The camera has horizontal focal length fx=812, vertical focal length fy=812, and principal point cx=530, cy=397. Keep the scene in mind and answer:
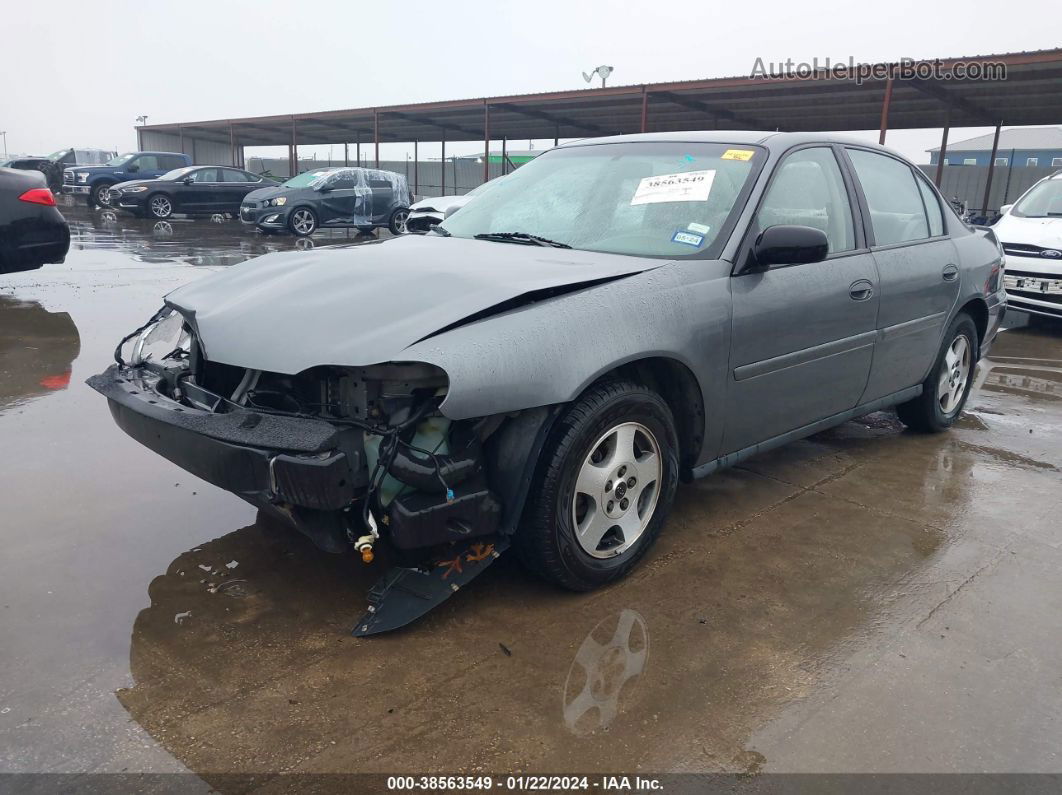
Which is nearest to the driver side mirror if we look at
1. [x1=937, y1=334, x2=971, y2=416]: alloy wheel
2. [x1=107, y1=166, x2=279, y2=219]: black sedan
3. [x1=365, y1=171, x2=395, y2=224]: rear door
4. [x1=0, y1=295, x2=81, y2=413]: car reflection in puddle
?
[x1=937, y1=334, x2=971, y2=416]: alloy wheel

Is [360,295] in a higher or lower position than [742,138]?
lower

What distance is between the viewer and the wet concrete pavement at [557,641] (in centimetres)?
213

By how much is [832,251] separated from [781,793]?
2487mm

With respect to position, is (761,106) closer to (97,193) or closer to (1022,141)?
(97,193)

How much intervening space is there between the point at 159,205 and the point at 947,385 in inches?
752

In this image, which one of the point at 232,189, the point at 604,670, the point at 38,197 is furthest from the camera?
the point at 232,189

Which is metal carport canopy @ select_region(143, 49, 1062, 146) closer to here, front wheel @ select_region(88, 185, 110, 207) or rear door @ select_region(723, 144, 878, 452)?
front wheel @ select_region(88, 185, 110, 207)

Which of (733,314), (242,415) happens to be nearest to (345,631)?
(242,415)

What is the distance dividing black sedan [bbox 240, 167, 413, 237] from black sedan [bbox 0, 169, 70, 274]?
374 inches

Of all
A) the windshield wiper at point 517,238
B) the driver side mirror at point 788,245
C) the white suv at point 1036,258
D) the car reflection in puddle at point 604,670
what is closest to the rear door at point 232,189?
the white suv at point 1036,258

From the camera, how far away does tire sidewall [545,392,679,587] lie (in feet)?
8.72

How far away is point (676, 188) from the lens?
11.2 feet

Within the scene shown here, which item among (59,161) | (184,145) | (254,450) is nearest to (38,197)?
(254,450)

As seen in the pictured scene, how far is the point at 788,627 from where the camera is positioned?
2.75m
